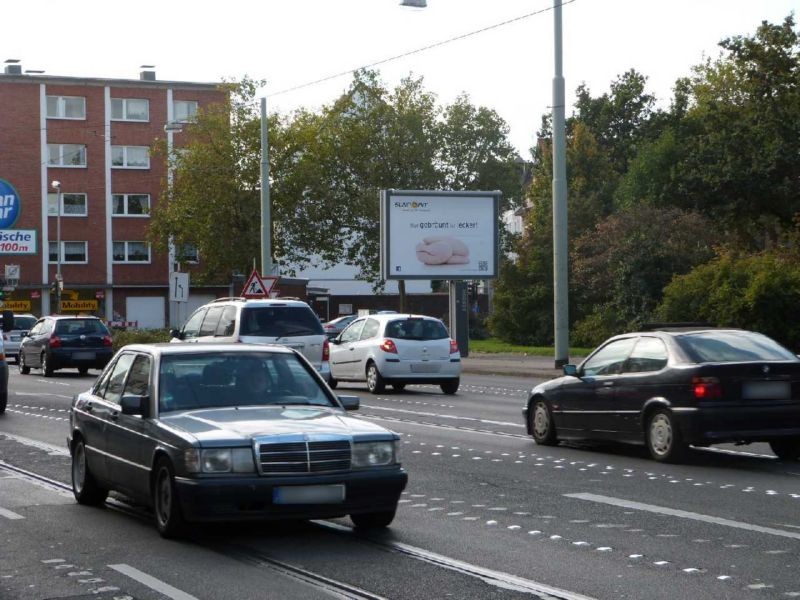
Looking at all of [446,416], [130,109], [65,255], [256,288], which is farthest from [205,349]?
[130,109]

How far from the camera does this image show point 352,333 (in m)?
29.1

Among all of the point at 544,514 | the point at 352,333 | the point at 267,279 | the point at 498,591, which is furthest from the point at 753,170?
the point at 498,591

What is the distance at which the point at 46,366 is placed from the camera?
36969mm

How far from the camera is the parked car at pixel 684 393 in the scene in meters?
13.6

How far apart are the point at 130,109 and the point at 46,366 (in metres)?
42.1

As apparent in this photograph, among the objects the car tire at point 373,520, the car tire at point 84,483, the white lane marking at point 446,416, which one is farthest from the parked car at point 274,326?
the car tire at point 373,520

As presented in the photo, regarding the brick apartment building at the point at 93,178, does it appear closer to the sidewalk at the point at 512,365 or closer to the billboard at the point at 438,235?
the sidewalk at the point at 512,365

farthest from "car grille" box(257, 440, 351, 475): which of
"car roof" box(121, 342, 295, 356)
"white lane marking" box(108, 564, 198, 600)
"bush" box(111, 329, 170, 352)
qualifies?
"bush" box(111, 329, 170, 352)

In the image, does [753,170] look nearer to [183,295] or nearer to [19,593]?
[183,295]

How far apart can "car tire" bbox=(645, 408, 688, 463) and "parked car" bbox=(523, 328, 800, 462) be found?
10mm

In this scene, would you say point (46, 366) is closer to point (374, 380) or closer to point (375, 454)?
point (374, 380)

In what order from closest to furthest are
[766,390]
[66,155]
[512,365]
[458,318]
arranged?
[766,390] < [512,365] < [458,318] < [66,155]

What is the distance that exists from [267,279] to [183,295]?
2.85 metres

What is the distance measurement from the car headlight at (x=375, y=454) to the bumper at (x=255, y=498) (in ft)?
0.30
